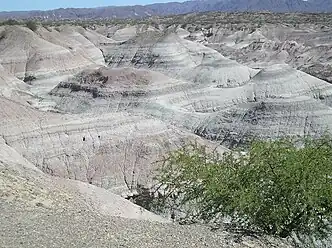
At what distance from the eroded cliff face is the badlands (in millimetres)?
92

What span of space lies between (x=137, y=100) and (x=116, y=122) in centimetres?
1817

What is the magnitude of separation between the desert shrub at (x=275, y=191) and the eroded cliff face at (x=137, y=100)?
10701mm

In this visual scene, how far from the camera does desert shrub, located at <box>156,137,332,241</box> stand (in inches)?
712

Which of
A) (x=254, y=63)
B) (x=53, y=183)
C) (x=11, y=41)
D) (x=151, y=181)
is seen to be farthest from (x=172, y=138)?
(x=254, y=63)

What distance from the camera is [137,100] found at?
2067 inches

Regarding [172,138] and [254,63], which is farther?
[254,63]

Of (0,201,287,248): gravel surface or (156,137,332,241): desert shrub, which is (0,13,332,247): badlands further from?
(156,137,332,241): desert shrub

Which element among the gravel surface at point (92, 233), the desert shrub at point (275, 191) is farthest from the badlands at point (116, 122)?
the desert shrub at point (275, 191)

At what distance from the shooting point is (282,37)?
126 metres

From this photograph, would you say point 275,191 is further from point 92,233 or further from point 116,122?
point 116,122

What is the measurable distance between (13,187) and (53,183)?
2868 millimetres

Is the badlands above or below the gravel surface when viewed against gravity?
below

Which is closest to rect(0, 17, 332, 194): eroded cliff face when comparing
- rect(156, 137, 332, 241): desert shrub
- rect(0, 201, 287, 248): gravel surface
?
rect(156, 137, 332, 241): desert shrub

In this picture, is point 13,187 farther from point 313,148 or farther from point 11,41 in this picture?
point 11,41
